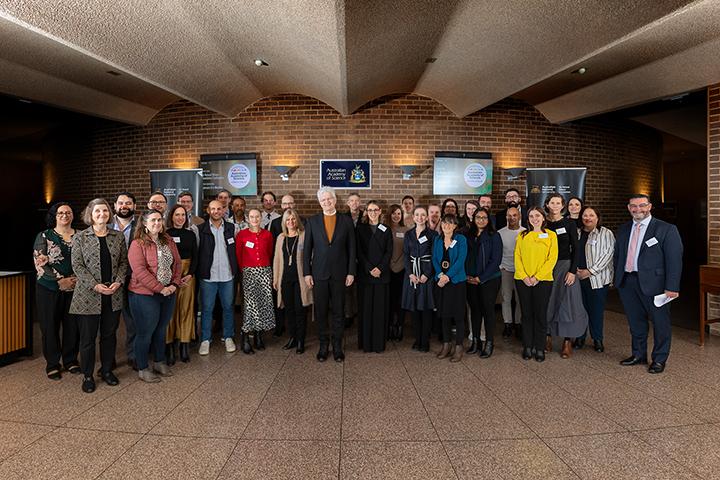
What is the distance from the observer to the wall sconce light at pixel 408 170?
6.45m

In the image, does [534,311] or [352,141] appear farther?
[352,141]

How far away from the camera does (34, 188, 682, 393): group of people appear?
3.32 m

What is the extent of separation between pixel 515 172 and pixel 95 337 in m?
6.39

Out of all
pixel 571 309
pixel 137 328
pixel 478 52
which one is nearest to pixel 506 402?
pixel 571 309

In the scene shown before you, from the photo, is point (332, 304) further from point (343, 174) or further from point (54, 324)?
point (343, 174)

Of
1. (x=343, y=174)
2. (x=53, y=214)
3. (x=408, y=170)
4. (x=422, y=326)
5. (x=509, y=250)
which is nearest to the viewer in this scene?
(x=53, y=214)

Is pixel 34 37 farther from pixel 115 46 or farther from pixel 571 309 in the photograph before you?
pixel 571 309

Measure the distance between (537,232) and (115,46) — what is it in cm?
465

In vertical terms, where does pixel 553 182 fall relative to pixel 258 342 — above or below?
above

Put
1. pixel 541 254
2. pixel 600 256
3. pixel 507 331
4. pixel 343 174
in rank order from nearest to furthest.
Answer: pixel 541 254
pixel 600 256
pixel 507 331
pixel 343 174

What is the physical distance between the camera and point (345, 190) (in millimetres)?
6594

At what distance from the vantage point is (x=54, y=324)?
3545 mm

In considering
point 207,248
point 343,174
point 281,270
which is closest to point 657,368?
point 281,270

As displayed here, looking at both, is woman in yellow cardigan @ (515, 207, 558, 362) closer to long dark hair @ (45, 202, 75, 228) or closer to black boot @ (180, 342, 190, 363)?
black boot @ (180, 342, 190, 363)
